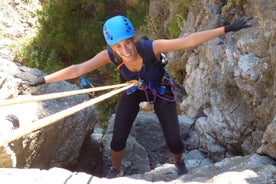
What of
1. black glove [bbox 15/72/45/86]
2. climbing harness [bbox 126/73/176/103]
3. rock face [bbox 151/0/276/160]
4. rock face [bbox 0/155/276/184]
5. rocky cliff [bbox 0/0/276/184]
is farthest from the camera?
rock face [bbox 151/0/276/160]

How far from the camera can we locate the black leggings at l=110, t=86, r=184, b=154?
426 cm

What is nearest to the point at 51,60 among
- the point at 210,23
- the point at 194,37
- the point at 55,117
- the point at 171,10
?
the point at 171,10

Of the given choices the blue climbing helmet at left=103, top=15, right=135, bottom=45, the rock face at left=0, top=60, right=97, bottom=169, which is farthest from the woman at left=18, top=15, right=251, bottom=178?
the rock face at left=0, top=60, right=97, bottom=169

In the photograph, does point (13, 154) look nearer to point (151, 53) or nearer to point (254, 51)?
point (151, 53)

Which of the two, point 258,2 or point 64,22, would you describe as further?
point 64,22

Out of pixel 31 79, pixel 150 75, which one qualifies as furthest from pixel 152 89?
pixel 31 79

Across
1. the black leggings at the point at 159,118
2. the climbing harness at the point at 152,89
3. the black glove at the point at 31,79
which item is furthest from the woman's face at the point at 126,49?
the black glove at the point at 31,79

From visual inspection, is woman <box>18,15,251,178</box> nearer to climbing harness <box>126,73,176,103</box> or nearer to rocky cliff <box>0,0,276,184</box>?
climbing harness <box>126,73,176,103</box>

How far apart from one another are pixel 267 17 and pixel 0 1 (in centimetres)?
1233

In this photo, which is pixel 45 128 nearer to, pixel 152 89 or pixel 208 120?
pixel 152 89

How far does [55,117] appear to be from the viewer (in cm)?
238

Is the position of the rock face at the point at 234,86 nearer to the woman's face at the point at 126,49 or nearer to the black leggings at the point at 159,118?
the black leggings at the point at 159,118

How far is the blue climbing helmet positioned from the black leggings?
686 mm

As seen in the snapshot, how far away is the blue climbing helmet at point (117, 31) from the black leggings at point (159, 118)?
0.69 metres
